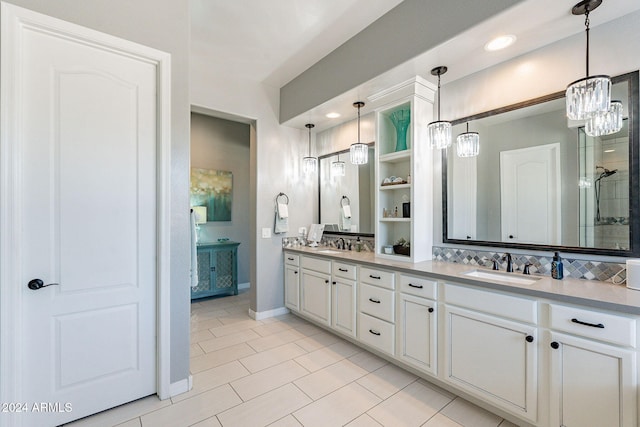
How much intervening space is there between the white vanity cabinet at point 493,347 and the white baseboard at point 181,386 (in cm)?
194

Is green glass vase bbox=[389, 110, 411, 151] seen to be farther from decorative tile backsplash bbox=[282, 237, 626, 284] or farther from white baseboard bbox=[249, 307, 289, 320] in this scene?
white baseboard bbox=[249, 307, 289, 320]

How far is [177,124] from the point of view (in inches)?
84.4

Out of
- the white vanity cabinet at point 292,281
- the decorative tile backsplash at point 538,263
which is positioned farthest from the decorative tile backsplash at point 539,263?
the white vanity cabinet at point 292,281

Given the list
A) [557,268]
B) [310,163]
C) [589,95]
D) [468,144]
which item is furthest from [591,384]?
[310,163]

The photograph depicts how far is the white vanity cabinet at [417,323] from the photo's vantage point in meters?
2.12

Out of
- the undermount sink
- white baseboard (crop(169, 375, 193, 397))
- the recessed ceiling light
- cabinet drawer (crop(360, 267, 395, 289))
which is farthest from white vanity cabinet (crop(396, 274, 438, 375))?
the recessed ceiling light

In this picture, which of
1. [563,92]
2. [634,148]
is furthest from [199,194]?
[634,148]

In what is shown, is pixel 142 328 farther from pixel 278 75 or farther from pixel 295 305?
pixel 278 75

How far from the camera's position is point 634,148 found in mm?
1721

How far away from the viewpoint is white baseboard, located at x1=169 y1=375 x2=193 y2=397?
6.79ft

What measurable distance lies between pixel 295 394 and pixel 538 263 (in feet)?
6.78

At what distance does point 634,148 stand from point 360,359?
2.53 meters

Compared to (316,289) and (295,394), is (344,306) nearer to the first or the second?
(316,289)

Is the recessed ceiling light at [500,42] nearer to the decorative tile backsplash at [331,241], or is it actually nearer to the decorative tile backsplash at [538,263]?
the decorative tile backsplash at [538,263]
